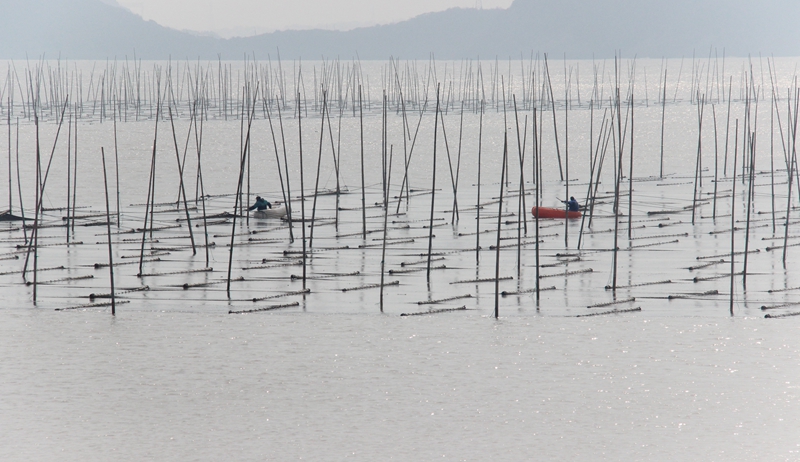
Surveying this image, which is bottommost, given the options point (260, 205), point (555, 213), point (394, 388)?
point (394, 388)

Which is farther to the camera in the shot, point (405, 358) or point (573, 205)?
point (573, 205)

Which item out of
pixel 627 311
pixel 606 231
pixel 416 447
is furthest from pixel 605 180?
pixel 416 447

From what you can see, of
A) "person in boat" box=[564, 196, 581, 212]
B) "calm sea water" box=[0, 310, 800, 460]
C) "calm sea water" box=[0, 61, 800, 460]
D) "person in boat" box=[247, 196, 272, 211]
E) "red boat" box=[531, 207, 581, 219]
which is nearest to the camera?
"calm sea water" box=[0, 310, 800, 460]

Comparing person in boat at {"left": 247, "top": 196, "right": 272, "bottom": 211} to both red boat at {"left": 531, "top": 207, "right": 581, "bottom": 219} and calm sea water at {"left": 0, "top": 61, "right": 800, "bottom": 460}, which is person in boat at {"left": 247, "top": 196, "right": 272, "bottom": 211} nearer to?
calm sea water at {"left": 0, "top": 61, "right": 800, "bottom": 460}

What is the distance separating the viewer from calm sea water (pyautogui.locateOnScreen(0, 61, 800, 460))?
31.3ft

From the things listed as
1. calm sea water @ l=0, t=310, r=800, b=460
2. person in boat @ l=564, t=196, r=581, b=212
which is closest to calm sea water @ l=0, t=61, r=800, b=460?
calm sea water @ l=0, t=310, r=800, b=460

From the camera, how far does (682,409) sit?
1029 centimetres

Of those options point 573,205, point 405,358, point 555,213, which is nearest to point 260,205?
point 555,213

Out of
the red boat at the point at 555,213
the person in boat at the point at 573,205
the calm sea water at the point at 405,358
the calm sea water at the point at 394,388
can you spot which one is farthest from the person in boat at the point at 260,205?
the calm sea water at the point at 394,388

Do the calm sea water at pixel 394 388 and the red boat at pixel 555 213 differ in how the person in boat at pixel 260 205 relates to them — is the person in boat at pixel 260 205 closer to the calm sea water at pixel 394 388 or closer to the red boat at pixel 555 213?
the red boat at pixel 555 213

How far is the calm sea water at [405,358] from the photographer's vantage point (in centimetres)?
955

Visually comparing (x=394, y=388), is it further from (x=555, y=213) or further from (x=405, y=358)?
(x=555, y=213)

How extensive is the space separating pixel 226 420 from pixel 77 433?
4.39 ft

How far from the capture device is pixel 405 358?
1201 cm
